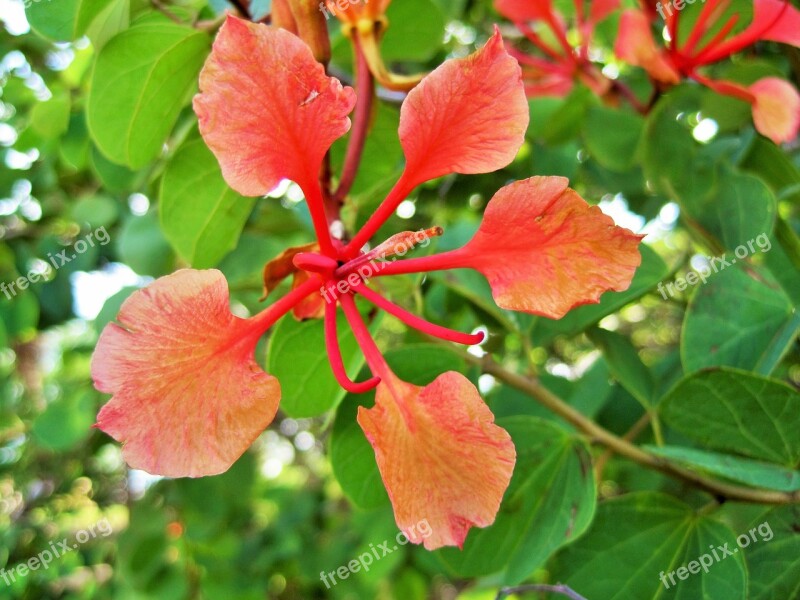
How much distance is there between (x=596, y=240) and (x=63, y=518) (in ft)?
7.85

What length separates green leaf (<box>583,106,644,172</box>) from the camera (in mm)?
1365

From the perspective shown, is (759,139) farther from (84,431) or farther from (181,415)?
(84,431)

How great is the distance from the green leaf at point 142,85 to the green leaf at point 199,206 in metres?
0.06

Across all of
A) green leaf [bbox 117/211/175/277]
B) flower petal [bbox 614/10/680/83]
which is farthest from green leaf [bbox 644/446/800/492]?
green leaf [bbox 117/211/175/277]

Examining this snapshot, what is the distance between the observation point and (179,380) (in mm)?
694

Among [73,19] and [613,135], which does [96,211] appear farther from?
[613,135]

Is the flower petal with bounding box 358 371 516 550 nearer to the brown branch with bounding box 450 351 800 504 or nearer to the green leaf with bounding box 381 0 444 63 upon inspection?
the brown branch with bounding box 450 351 800 504

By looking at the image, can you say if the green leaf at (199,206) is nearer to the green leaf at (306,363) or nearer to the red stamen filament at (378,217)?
the green leaf at (306,363)

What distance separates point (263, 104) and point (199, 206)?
35 centimetres

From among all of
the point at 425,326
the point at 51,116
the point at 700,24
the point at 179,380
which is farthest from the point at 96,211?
the point at 700,24

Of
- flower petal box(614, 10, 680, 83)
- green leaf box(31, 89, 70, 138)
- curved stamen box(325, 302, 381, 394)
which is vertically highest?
flower petal box(614, 10, 680, 83)

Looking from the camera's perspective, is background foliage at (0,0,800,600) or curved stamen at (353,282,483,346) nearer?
curved stamen at (353,282,483,346)

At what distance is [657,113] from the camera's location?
1201 millimetres

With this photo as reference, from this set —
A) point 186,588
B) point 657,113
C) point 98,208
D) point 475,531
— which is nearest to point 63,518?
point 186,588
